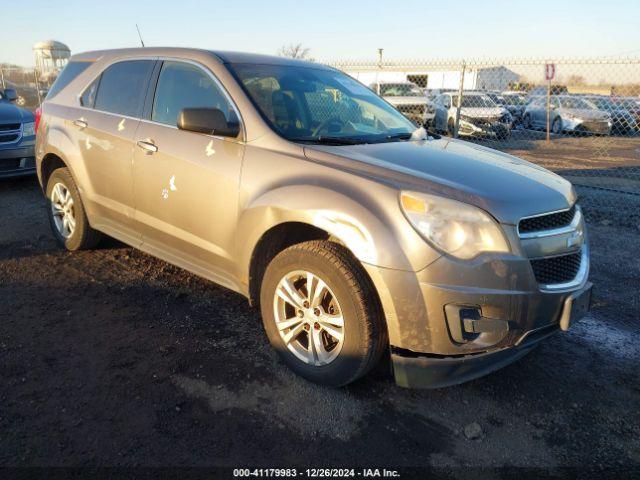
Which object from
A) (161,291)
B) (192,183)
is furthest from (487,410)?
(161,291)

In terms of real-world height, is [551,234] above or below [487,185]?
→ below

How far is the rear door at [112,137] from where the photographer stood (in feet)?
12.9

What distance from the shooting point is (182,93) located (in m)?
3.68

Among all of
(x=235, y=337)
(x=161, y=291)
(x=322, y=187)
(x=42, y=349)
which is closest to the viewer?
(x=322, y=187)

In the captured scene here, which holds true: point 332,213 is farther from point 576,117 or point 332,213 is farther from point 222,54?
point 576,117

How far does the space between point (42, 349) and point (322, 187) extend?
79.2 inches

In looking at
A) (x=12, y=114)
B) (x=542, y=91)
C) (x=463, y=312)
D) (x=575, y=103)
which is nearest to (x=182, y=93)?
(x=463, y=312)

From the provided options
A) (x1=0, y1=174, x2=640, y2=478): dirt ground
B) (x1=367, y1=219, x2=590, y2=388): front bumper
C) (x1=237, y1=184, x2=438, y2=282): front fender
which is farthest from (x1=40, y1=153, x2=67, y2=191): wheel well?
(x1=367, y1=219, x2=590, y2=388): front bumper

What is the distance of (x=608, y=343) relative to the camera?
137 inches

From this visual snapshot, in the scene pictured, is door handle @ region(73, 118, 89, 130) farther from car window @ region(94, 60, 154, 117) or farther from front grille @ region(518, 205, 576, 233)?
front grille @ region(518, 205, 576, 233)

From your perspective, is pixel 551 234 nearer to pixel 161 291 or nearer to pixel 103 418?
pixel 103 418

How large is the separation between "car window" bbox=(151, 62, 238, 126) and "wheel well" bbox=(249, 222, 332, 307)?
0.89 m

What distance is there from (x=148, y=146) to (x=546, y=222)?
2643 millimetres

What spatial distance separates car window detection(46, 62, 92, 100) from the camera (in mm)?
4652
